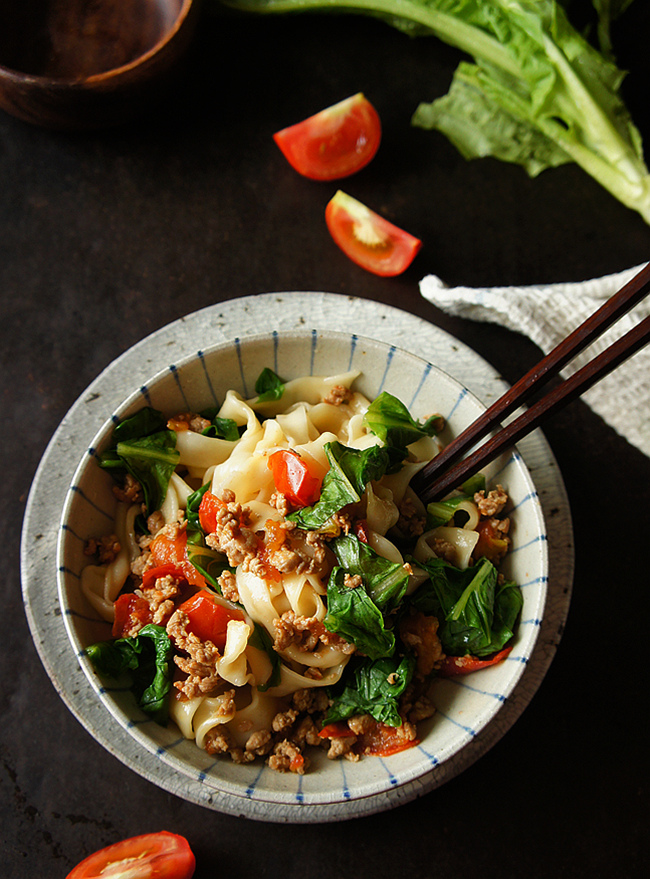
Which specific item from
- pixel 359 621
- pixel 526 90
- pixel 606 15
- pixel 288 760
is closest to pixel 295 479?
pixel 359 621

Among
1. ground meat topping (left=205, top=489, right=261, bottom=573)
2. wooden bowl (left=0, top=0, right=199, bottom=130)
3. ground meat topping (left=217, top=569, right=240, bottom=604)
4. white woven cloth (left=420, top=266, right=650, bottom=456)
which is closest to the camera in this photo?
ground meat topping (left=205, top=489, right=261, bottom=573)

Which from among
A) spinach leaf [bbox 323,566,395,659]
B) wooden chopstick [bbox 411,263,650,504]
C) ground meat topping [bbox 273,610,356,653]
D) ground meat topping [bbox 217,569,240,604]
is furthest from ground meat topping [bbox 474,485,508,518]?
ground meat topping [bbox 217,569,240,604]

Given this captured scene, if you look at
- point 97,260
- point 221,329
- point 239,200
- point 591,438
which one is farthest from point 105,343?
point 591,438

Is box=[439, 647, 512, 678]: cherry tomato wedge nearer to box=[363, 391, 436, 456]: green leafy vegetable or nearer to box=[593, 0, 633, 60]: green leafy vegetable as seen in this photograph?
box=[363, 391, 436, 456]: green leafy vegetable

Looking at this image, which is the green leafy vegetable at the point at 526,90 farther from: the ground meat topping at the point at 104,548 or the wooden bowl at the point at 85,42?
the ground meat topping at the point at 104,548

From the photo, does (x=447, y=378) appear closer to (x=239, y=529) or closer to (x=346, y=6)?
(x=239, y=529)

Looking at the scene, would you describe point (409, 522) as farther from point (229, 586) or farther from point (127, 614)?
point (127, 614)
